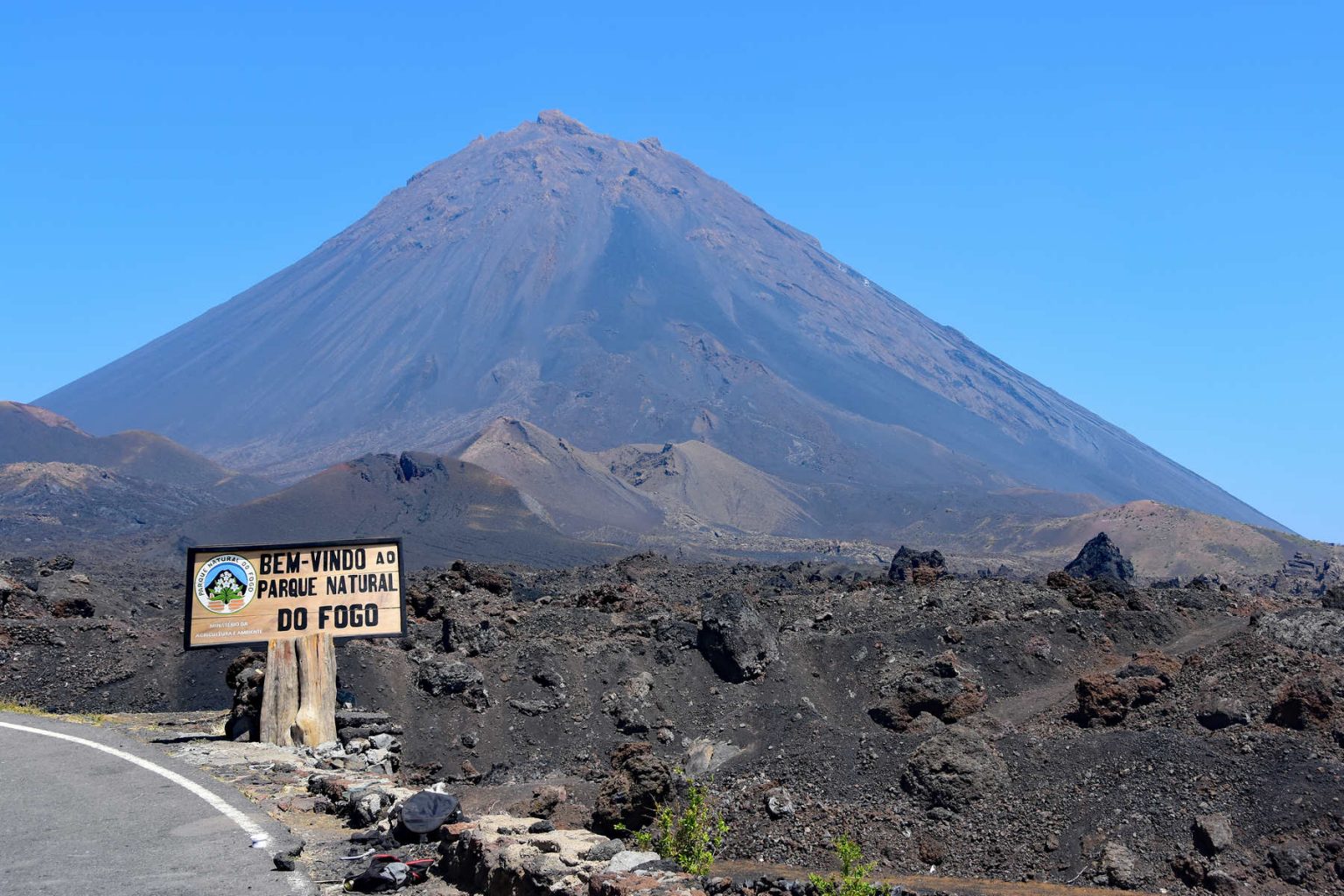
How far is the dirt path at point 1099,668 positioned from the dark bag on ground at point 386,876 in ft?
40.1

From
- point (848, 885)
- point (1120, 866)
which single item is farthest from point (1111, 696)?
point (848, 885)

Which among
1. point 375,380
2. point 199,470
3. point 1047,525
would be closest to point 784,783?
point 1047,525

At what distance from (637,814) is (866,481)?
5333 inches

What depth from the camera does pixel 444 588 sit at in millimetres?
28578

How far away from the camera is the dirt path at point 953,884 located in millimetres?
11711

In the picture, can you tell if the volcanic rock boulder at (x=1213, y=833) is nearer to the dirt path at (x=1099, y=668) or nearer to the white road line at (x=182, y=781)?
the dirt path at (x=1099, y=668)

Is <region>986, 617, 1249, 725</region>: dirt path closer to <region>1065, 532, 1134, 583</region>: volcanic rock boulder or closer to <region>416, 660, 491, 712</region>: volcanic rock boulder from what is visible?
<region>416, 660, 491, 712</region>: volcanic rock boulder

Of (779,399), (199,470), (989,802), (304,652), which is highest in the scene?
(779,399)

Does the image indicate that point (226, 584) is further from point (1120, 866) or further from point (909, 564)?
point (909, 564)

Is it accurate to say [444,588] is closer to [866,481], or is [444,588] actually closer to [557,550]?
[557,550]

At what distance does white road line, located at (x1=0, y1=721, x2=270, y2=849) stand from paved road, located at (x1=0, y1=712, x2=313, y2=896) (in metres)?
0.03

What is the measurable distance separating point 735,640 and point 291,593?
30.5ft

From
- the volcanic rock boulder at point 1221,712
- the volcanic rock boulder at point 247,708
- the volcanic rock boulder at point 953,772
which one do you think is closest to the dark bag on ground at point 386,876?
the volcanic rock boulder at point 247,708

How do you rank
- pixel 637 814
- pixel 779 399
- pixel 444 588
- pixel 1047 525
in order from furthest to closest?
pixel 779 399 < pixel 1047 525 < pixel 444 588 < pixel 637 814
